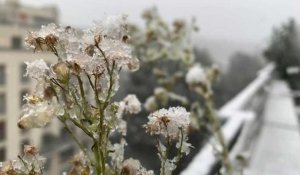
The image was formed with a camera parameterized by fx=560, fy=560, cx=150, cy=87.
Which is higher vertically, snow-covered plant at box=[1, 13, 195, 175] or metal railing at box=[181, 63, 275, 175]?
metal railing at box=[181, 63, 275, 175]

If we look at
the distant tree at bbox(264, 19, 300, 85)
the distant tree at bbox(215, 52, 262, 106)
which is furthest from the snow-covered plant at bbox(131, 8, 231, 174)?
the distant tree at bbox(264, 19, 300, 85)

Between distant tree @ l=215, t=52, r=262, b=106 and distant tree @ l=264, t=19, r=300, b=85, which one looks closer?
distant tree @ l=215, t=52, r=262, b=106

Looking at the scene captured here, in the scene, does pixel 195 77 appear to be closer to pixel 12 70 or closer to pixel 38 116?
pixel 38 116

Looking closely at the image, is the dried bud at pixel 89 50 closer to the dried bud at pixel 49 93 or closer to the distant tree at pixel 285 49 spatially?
the dried bud at pixel 49 93

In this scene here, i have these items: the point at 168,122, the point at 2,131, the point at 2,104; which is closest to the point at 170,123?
the point at 168,122

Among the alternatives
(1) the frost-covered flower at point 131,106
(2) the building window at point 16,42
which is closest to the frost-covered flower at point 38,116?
(1) the frost-covered flower at point 131,106

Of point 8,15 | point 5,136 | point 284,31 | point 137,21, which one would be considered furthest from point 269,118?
point 5,136

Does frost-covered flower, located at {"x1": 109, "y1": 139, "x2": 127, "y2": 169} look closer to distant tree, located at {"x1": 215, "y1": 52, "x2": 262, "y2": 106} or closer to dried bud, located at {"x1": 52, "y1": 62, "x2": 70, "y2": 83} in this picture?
dried bud, located at {"x1": 52, "y1": 62, "x2": 70, "y2": 83}
